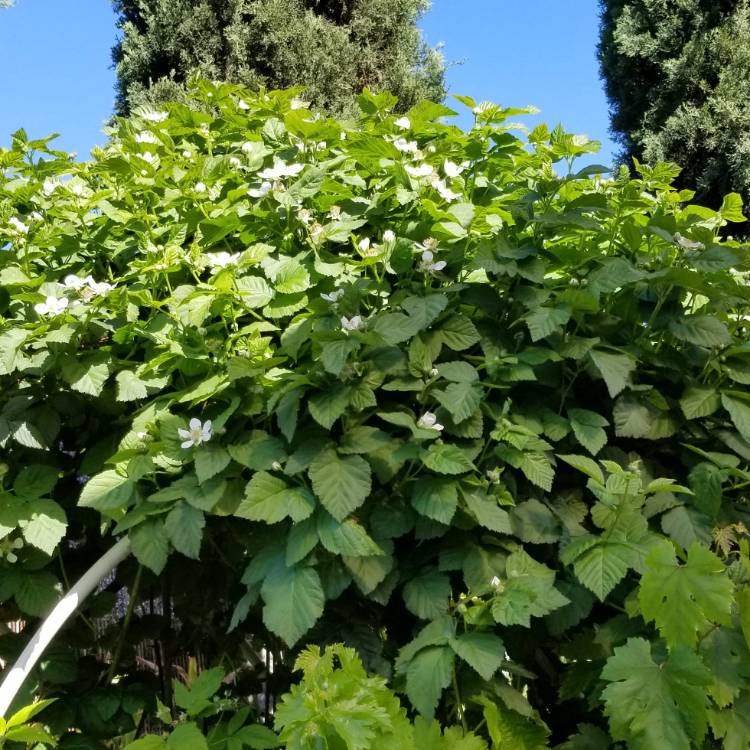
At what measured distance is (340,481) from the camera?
1.54 meters

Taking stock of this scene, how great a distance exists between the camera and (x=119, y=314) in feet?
6.49

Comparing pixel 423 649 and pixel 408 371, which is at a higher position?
pixel 408 371

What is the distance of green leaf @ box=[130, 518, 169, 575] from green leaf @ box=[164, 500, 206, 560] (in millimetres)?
28

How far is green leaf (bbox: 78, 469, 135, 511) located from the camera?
5.49ft

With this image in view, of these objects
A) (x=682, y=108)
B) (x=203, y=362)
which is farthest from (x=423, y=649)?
(x=682, y=108)

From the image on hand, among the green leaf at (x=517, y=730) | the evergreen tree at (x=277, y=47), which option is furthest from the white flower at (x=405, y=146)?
the evergreen tree at (x=277, y=47)

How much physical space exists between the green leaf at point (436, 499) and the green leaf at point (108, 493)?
1.85ft

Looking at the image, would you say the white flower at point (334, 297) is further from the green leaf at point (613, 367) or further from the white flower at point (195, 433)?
the green leaf at point (613, 367)

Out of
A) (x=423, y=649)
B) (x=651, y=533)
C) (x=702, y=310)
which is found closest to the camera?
(x=423, y=649)

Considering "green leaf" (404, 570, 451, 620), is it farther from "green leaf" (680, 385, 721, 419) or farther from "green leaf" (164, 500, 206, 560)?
"green leaf" (680, 385, 721, 419)

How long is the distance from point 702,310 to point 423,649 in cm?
98

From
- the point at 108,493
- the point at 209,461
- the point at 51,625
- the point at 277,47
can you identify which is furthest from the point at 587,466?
the point at 277,47

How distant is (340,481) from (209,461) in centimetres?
26

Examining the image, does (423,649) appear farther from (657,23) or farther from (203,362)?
(657,23)
